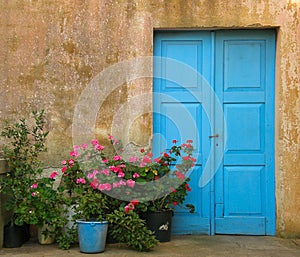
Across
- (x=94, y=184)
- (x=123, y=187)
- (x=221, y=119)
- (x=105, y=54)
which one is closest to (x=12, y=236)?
(x=94, y=184)

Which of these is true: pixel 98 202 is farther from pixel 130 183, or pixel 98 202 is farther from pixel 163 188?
pixel 163 188

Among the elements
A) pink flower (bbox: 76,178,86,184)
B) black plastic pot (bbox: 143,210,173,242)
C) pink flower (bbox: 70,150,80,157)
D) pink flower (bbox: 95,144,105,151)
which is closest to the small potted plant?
black plastic pot (bbox: 143,210,173,242)

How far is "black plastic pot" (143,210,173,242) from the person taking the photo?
5.55m

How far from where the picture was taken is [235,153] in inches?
241

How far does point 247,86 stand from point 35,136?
2.47 metres

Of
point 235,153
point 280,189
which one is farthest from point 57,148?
point 280,189

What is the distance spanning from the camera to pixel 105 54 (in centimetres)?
605

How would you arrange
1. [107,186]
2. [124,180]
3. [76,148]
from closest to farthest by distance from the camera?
[107,186] < [124,180] < [76,148]

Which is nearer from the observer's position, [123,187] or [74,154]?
[123,187]

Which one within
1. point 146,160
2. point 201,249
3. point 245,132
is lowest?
point 201,249

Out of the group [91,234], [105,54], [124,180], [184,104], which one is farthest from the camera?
[184,104]

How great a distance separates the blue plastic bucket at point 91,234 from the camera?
205 inches

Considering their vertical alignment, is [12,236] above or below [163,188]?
below

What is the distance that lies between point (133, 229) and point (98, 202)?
0.45 meters
